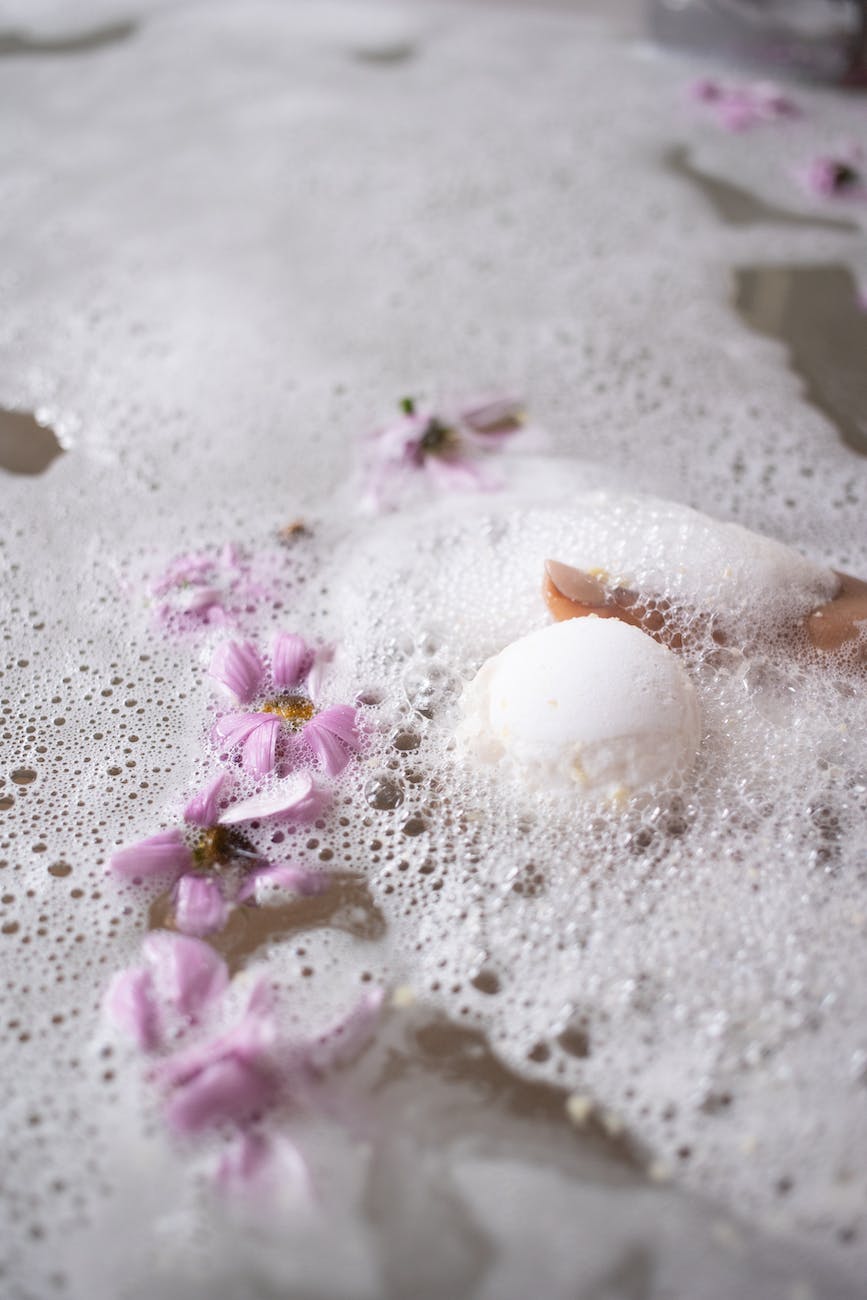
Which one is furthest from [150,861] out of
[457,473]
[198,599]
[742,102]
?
[742,102]

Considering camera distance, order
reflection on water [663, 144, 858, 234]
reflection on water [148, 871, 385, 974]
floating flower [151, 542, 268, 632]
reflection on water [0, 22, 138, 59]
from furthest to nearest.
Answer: reflection on water [0, 22, 138, 59] → reflection on water [663, 144, 858, 234] → floating flower [151, 542, 268, 632] → reflection on water [148, 871, 385, 974]

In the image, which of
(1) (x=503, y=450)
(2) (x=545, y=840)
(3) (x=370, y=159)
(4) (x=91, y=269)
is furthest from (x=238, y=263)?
(2) (x=545, y=840)

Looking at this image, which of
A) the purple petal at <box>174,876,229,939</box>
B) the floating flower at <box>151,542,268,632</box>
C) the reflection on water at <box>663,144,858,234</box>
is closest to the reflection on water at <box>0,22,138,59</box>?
the reflection on water at <box>663,144,858,234</box>

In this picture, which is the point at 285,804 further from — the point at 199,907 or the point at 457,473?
the point at 457,473

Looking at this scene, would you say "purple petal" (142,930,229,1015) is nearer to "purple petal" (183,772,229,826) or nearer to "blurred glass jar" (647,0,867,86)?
"purple petal" (183,772,229,826)

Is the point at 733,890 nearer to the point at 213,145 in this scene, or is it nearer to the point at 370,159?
the point at 370,159

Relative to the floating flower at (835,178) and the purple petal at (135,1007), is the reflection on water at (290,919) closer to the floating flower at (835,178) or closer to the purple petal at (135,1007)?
the purple petal at (135,1007)

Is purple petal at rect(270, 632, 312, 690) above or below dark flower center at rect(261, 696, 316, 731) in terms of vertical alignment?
above
